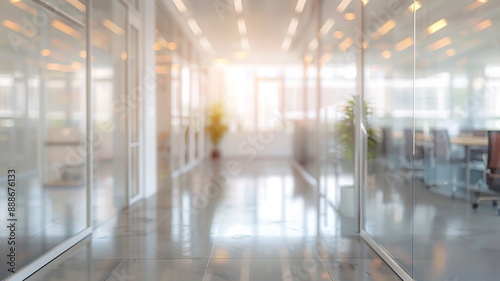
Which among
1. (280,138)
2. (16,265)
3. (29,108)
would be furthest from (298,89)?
(16,265)

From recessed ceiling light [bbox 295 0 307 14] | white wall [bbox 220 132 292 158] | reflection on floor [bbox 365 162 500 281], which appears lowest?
reflection on floor [bbox 365 162 500 281]

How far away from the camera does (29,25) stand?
424 cm

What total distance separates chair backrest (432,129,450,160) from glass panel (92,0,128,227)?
491cm

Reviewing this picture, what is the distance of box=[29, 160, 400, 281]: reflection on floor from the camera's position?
3.40m

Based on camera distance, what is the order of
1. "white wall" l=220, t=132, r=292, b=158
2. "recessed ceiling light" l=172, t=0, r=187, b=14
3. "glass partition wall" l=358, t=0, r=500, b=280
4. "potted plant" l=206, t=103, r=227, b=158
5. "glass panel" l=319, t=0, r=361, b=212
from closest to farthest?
"glass partition wall" l=358, t=0, r=500, b=280 → "glass panel" l=319, t=0, r=361, b=212 → "recessed ceiling light" l=172, t=0, r=187, b=14 → "potted plant" l=206, t=103, r=227, b=158 → "white wall" l=220, t=132, r=292, b=158

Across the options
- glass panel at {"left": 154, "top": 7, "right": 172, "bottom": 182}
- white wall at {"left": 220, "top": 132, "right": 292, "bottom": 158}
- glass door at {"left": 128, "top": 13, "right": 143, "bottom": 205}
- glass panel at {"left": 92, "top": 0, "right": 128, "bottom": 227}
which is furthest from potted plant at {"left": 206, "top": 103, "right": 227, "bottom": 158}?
glass panel at {"left": 92, "top": 0, "right": 128, "bottom": 227}

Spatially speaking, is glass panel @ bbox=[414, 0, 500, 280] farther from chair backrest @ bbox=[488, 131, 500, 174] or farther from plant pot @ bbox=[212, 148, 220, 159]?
plant pot @ bbox=[212, 148, 220, 159]

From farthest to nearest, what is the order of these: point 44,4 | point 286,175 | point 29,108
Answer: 1. point 286,175
2. point 29,108
3. point 44,4

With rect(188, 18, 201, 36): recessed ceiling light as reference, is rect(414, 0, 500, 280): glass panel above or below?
below

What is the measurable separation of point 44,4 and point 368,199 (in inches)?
164

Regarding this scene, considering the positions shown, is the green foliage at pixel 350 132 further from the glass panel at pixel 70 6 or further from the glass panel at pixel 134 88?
the glass panel at pixel 70 6

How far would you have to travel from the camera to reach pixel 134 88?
6453 mm

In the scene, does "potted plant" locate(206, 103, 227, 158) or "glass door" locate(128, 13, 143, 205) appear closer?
"glass door" locate(128, 13, 143, 205)

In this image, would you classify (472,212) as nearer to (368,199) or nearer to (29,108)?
(368,199)
